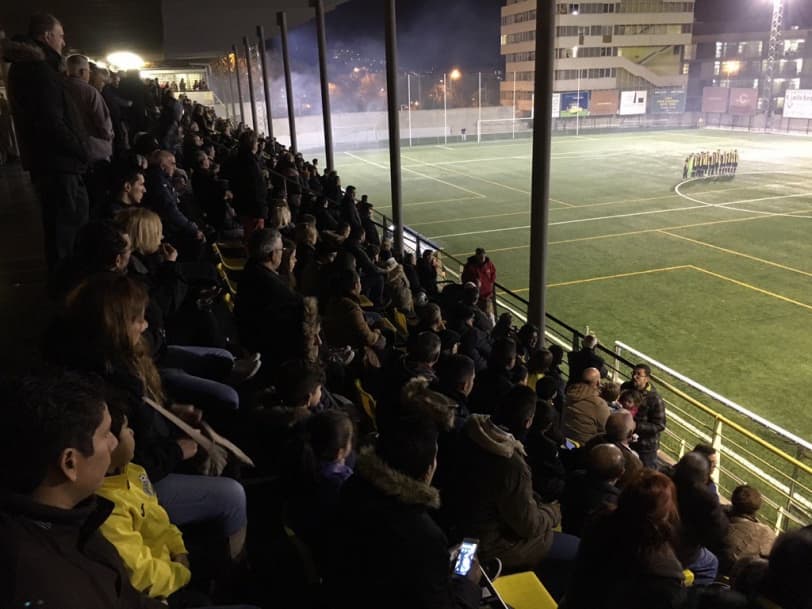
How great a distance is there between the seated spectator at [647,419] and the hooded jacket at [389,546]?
3.74 m

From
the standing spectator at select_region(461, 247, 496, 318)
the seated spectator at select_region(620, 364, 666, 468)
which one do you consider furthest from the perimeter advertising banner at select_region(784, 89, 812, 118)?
the seated spectator at select_region(620, 364, 666, 468)

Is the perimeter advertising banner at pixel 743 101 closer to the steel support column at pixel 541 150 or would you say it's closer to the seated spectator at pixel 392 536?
the steel support column at pixel 541 150

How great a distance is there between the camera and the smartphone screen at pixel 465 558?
106 inches

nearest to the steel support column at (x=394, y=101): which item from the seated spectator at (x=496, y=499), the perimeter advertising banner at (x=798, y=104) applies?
the seated spectator at (x=496, y=499)

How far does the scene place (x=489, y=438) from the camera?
10.1ft

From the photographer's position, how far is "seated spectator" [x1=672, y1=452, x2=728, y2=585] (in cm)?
324

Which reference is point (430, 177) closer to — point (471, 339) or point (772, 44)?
point (471, 339)

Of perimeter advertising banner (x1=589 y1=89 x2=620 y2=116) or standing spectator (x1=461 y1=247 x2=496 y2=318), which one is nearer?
standing spectator (x1=461 y1=247 x2=496 y2=318)

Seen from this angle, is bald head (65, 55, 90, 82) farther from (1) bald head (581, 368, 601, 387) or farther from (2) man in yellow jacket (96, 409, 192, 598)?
(1) bald head (581, 368, 601, 387)

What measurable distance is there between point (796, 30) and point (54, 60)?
8002cm

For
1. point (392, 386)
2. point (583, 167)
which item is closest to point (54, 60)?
point (392, 386)

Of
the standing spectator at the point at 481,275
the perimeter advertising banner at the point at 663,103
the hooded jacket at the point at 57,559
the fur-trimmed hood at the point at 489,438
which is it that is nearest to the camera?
the hooded jacket at the point at 57,559

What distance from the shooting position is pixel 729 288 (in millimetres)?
17000

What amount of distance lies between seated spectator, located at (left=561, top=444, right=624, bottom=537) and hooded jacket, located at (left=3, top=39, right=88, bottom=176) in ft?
15.1
